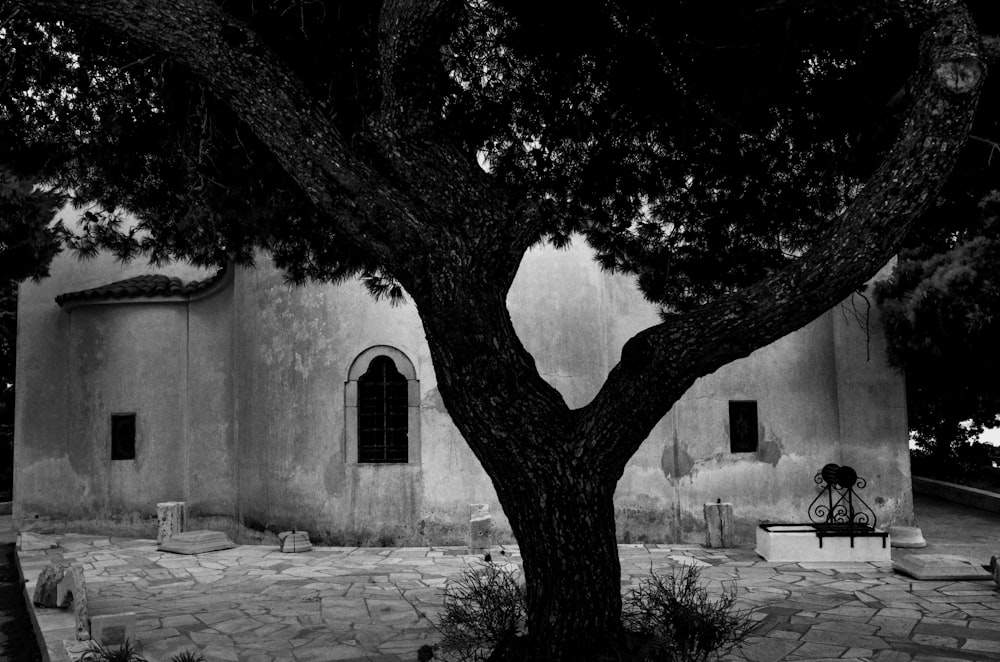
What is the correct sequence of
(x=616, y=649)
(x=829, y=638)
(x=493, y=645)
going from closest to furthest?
(x=616, y=649), (x=493, y=645), (x=829, y=638)

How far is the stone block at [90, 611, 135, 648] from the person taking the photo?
6098 millimetres

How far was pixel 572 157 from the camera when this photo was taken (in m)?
7.71

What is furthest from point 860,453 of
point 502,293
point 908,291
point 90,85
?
point 90,85

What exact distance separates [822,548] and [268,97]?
833 cm

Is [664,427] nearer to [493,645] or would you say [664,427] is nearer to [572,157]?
[572,157]

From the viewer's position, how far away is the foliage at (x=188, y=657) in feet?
17.9

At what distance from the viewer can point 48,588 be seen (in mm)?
7750

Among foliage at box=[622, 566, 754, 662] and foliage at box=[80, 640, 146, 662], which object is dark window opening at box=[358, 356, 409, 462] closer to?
foliage at box=[80, 640, 146, 662]

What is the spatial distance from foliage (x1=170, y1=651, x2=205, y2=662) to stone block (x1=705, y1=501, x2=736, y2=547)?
721 cm

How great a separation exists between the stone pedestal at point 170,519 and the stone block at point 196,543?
296 mm

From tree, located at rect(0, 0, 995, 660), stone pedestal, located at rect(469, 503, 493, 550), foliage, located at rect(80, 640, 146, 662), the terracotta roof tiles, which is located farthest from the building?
foliage, located at rect(80, 640, 146, 662)

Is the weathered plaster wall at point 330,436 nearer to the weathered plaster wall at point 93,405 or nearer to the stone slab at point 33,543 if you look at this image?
the weathered plaster wall at point 93,405

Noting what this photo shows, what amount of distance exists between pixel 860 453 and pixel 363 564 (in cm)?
684

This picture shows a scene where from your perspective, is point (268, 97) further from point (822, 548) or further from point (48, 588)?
point (822, 548)
